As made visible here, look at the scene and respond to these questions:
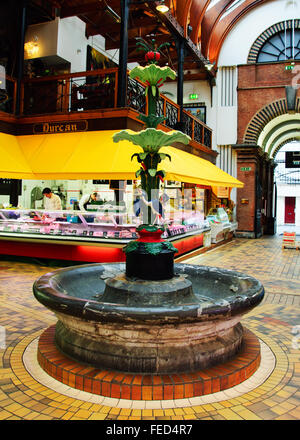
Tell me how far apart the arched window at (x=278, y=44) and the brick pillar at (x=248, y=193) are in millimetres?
4469

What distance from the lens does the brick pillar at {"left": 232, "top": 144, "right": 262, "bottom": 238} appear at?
17703 millimetres

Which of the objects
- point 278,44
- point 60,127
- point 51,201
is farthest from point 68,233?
point 278,44

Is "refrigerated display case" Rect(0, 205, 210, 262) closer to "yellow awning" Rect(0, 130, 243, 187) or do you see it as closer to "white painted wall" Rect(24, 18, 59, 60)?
"yellow awning" Rect(0, 130, 243, 187)

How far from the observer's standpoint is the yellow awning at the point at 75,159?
8250 mm

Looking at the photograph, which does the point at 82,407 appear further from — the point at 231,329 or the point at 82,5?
the point at 82,5

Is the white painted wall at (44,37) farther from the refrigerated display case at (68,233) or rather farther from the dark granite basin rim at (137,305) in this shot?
the dark granite basin rim at (137,305)

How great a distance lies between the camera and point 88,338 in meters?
3.41

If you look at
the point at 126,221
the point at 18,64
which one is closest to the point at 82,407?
the point at 126,221

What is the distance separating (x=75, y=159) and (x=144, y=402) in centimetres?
681

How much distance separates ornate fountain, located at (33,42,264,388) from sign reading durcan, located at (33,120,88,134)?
571 centimetres
